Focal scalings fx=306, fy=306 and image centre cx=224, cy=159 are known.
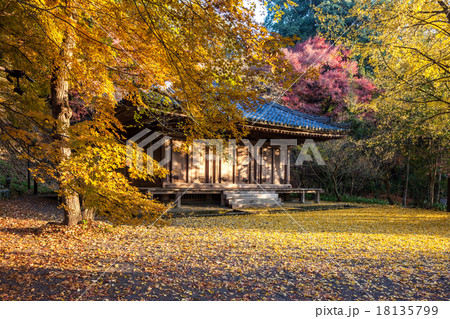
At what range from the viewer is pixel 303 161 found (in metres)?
17.7

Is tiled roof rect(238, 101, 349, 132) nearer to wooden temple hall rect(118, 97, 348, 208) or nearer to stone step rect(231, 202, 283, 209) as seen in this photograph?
wooden temple hall rect(118, 97, 348, 208)

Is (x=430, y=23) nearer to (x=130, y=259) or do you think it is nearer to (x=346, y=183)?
(x=130, y=259)

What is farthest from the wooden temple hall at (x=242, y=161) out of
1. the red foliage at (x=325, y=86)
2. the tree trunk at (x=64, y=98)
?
the red foliage at (x=325, y=86)

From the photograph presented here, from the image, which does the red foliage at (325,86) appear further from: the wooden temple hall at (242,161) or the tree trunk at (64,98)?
the tree trunk at (64,98)

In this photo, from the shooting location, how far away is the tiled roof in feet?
36.8

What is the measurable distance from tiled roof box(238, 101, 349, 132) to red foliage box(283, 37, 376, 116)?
5615 millimetres

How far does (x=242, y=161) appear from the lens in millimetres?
12617

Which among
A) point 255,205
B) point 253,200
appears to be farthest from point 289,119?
point 255,205

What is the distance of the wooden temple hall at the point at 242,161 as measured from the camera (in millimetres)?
10844

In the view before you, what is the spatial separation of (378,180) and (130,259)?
17.5 m

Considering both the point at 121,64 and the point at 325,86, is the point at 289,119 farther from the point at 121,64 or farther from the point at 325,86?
the point at 121,64

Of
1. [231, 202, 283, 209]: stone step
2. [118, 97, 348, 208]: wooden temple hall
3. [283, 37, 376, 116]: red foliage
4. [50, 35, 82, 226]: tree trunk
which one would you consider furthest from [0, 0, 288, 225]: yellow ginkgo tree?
[283, 37, 376, 116]: red foliage

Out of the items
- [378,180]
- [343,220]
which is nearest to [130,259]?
[343,220]

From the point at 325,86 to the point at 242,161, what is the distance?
9.41 m
